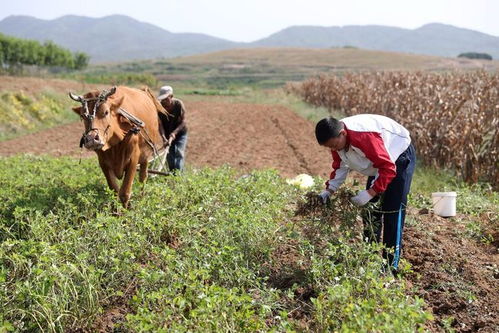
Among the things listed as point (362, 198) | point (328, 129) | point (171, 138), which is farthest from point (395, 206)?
point (171, 138)

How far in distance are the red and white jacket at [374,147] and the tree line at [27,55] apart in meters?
39.7

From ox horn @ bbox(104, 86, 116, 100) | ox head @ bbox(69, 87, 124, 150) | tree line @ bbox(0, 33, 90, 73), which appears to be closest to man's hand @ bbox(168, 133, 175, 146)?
ox head @ bbox(69, 87, 124, 150)

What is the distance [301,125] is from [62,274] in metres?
17.2

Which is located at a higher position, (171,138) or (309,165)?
(171,138)

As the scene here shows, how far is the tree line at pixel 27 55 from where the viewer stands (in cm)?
4347

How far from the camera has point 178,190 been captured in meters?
7.17

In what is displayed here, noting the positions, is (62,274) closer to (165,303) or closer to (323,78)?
(165,303)

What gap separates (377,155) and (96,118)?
11.5ft

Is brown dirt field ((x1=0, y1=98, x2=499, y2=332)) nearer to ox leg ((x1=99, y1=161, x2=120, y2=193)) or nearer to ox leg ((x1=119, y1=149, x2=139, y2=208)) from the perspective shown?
ox leg ((x1=119, y1=149, x2=139, y2=208))

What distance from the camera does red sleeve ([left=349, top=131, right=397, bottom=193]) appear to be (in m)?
4.79

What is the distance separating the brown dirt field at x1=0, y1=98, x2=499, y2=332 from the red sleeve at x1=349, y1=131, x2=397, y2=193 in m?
0.90

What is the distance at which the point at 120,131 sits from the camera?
23.4ft

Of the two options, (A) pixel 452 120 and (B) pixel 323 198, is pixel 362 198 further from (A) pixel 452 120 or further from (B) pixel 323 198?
(A) pixel 452 120

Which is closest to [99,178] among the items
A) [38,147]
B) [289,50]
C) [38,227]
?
[38,227]
